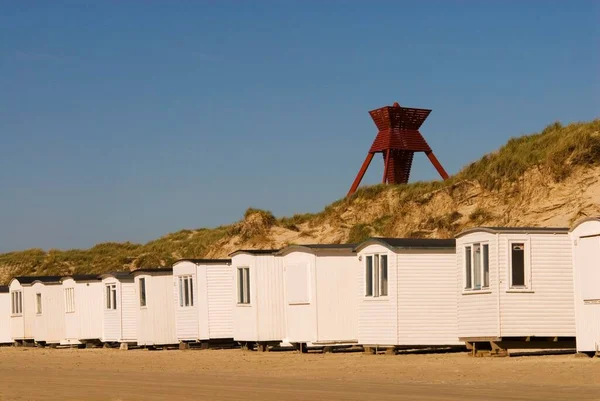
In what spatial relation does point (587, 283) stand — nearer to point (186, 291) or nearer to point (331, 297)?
point (331, 297)

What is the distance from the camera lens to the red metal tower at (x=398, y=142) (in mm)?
60750

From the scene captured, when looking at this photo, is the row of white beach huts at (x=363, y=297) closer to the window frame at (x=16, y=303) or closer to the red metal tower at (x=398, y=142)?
the window frame at (x=16, y=303)

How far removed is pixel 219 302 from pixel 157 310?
3526mm

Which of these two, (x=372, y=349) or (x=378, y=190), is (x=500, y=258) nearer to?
(x=372, y=349)

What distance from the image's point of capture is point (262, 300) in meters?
36.1

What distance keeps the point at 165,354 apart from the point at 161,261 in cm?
3592

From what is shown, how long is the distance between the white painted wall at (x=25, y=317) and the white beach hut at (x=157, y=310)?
10.3m

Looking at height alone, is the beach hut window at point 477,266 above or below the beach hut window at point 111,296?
above

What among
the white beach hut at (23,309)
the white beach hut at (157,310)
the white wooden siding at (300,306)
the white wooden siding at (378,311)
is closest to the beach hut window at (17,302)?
the white beach hut at (23,309)

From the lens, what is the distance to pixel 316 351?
115 feet

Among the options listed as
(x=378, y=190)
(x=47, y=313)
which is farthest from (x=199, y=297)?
(x=378, y=190)

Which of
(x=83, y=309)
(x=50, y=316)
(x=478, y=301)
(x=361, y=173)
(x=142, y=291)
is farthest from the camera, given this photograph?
(x=361, y=173)

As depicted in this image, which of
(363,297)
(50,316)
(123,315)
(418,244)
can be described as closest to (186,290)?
(123,315)

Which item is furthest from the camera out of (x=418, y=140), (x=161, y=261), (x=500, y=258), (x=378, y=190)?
(x=161, y=261)
